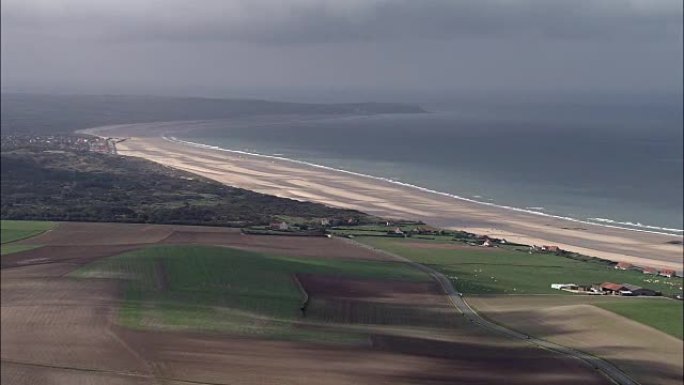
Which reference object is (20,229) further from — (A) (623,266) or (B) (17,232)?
(A) (623,266)

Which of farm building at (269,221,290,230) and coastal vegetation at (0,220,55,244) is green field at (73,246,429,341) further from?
farm building at (269,221,290,230)

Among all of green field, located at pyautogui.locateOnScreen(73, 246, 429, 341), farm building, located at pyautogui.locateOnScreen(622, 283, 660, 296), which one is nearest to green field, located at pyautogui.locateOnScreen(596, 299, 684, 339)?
farm building, located at pyautogui.locateOnScreen(622, 283, 660, 296)

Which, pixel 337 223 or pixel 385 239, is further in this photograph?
A: pixel 337 223

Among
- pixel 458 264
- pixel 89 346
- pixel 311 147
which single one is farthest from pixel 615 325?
pixel 311 147

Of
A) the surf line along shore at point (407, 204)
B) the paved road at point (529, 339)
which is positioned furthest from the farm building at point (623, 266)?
the paved road at point (529, 339)

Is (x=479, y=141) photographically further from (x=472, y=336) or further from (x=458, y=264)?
(x=472, y=336)

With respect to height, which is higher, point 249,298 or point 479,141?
point 479,141
